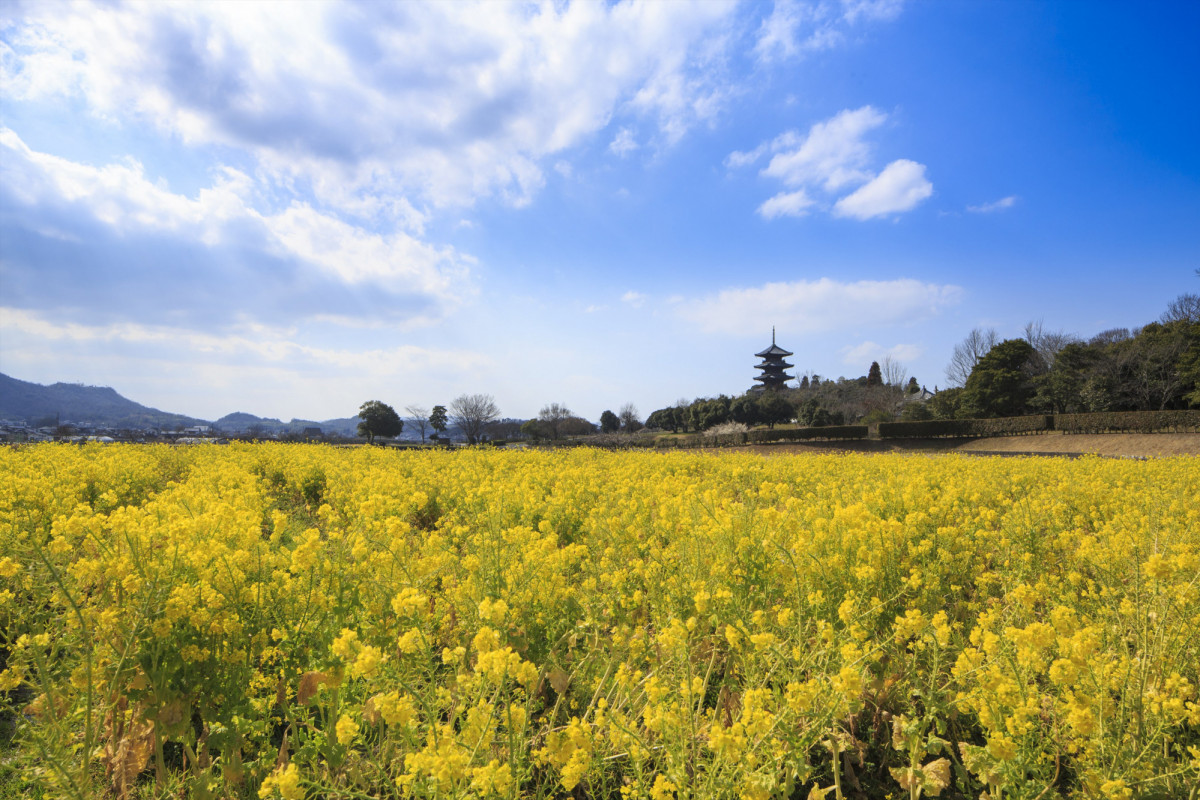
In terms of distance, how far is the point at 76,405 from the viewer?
65.3 m

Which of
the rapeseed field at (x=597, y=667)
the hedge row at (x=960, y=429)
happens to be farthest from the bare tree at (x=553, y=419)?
the rapeseed field at (x=597, y=667)

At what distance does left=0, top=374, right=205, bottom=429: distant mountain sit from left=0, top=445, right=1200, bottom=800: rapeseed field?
5263 cm

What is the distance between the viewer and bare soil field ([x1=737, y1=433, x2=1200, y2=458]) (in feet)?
61.9

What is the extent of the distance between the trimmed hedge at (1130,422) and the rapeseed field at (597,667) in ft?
83.3

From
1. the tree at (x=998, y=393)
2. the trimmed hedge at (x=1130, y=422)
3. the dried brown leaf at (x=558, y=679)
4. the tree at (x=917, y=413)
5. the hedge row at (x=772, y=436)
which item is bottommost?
the dried brown leaf at (x=558, y=679)

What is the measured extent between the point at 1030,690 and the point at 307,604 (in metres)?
2.93

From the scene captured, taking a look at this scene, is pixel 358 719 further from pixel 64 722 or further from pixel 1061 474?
pixel 1061 474

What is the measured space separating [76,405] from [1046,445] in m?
95.6

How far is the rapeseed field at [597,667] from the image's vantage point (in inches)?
67.5

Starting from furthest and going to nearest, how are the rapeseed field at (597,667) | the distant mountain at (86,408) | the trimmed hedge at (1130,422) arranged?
the distant mountain at (86,408)
the trimmed hedge at (1130,422)
the rapeseed field at (597,667)

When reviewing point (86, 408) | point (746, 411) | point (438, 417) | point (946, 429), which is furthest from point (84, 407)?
point (946, 429)

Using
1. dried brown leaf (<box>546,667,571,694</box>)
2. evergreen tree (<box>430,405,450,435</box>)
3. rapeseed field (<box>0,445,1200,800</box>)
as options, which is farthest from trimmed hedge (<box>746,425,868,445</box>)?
evergreen tree (<box>430,405,450,435</box>)

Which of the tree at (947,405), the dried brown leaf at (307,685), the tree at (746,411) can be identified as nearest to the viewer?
the dried brown leaf at (307,685)

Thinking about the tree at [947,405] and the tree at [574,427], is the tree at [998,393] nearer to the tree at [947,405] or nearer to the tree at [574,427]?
the tree at [947,405]
